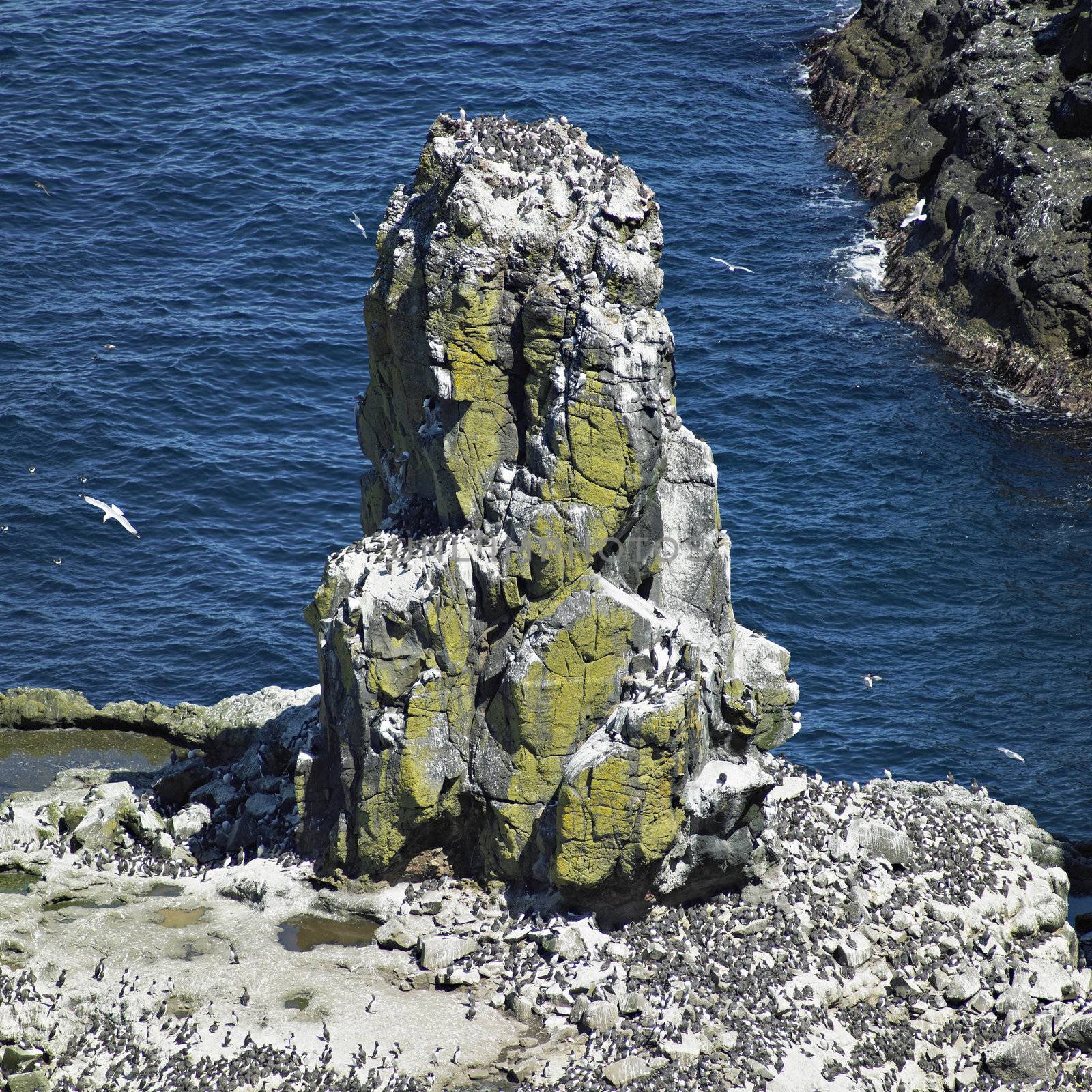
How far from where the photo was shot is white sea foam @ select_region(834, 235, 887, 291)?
86.8 m

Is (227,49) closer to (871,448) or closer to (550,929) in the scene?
(871,448)

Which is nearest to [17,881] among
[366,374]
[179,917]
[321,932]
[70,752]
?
[179,917]

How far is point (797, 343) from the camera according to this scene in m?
81.6

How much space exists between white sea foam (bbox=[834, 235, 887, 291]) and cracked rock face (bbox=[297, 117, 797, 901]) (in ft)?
156

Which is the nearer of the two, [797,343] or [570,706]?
[570,706]

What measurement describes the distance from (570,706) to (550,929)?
5504 mm

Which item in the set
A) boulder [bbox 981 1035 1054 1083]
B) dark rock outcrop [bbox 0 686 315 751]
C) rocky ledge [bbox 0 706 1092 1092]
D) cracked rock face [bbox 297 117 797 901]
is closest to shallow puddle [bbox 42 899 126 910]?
rocky ledge [bbox 0 706 1092 1092]

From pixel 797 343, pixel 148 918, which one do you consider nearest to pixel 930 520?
pixel 797 343

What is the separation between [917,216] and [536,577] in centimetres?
4959

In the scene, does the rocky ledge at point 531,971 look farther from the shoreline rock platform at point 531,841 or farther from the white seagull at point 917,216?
the white seagull at point 917,216

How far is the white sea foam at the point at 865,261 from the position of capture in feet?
285

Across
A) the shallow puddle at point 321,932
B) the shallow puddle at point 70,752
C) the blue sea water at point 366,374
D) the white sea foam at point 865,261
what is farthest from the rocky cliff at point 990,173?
the shallow puddle at point 321,932

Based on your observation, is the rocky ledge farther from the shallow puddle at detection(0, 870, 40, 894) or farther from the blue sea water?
A: the blue sea water

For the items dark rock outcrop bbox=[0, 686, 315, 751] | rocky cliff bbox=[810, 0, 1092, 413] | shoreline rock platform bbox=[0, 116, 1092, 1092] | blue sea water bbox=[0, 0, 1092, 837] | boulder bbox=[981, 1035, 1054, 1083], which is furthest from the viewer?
rocky cliff bbox=[810, 0, 1092, 413]
